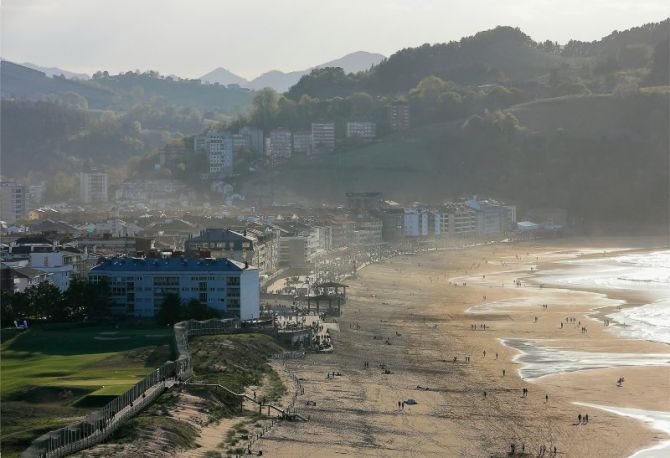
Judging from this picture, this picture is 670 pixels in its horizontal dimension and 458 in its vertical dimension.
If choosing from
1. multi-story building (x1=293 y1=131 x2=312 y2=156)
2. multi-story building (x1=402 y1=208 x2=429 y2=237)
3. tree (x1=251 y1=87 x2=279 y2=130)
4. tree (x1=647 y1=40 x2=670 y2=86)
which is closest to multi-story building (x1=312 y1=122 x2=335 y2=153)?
multi-story building (x1=293 y1=131 x2=312 y2=156)

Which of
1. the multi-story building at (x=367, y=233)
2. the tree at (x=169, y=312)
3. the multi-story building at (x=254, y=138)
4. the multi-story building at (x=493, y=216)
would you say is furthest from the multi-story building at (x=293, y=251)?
the multi-story building at (x=254, y=138)

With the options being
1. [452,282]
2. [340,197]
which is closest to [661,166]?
[340,197]

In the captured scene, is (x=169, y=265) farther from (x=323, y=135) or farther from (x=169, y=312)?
(x=323, y=135)

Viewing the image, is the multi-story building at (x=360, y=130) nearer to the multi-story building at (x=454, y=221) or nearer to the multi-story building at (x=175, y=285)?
the multi-story building at (x=454, y=221)

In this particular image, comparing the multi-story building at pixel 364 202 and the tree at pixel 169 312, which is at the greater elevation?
the multi-story building at pixel 364 202

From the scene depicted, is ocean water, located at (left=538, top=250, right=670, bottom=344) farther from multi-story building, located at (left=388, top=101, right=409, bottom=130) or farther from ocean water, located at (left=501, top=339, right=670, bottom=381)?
multi-story building, located at (left=388, top=101, right=409, bottom=130)

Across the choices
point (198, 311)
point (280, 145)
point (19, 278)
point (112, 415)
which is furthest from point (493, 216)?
point (112, 415)
